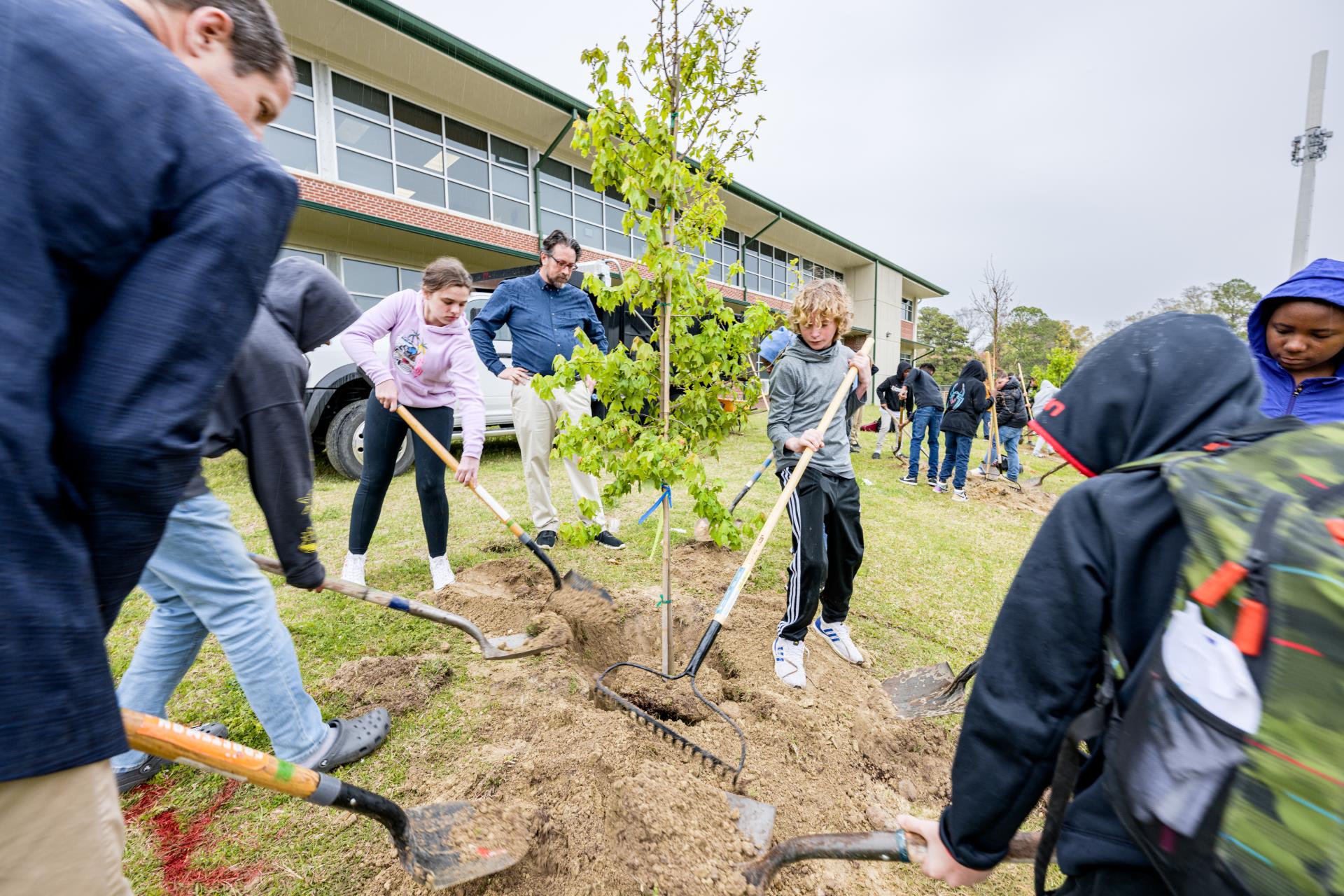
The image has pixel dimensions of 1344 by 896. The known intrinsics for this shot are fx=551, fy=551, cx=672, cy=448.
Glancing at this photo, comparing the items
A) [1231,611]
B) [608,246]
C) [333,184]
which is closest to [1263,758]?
[1231,611]

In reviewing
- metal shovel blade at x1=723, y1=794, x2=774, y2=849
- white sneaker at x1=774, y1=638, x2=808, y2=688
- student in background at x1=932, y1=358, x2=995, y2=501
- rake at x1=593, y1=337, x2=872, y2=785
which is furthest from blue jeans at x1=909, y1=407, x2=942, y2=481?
metal shovel blade at x1=723, y1=794, x2=774, y2=849

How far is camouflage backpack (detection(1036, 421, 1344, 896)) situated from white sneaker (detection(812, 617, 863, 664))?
7.90ft

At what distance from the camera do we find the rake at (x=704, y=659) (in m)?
2.09

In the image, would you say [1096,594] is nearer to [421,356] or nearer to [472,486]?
[472,486]

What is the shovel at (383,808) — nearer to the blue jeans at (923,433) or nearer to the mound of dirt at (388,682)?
the mound of dirt at (388,682)

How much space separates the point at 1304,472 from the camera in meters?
0.66

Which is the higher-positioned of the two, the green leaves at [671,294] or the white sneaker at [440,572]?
the green leaves at [671,294]

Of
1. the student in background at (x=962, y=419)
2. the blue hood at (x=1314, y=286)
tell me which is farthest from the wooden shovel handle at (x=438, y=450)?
the student in background at (x=962, y=419)

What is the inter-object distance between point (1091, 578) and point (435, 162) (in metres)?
15.5

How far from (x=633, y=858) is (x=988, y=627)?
9.55ft

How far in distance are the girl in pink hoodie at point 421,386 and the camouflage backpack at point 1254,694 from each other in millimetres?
3058

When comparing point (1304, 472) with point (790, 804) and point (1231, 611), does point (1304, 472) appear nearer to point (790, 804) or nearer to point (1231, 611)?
point (1231, 611)

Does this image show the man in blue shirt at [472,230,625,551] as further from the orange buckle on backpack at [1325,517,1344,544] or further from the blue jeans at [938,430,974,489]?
the blue jeans at [938,430,974,489]

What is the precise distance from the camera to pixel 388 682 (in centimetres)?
248
